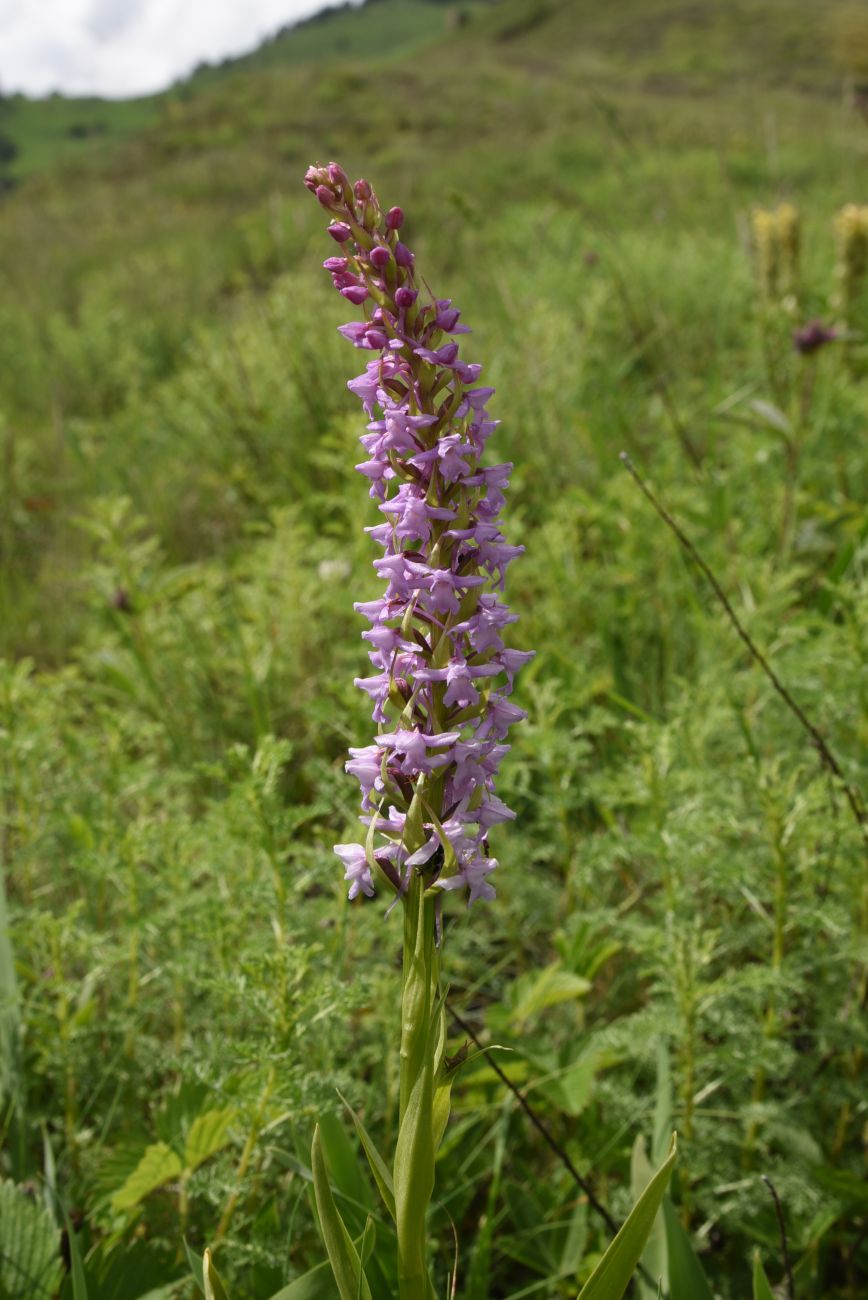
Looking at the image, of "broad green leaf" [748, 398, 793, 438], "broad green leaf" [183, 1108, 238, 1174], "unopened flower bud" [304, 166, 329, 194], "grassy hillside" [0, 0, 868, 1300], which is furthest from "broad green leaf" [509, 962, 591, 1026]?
"broad green leaf" [748, 398, 793, 438]

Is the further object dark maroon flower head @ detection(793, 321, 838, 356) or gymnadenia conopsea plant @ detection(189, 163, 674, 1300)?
dark maroon flower head @ detection(793, 321, 838, 356)

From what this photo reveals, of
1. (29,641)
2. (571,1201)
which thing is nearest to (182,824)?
(571,1201)

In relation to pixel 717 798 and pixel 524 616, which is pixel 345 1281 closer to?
pixel 717 798

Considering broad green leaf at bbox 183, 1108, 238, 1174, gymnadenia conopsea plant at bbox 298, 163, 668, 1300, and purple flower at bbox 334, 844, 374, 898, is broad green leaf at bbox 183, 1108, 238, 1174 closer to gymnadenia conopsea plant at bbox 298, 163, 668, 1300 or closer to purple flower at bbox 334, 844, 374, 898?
gymnadenia conopsea plant at bbox 298, 163, 668, 1300

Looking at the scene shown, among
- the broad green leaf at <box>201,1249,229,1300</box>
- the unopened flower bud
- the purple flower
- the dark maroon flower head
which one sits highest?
the unopened flower bud

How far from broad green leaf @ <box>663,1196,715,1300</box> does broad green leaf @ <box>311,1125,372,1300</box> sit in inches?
16.2

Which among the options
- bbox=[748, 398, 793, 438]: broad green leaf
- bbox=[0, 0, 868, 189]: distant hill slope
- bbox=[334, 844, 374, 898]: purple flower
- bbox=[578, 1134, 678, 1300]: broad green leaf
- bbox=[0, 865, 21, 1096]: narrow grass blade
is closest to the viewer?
bbox=[578, 1134, 678, 1300]: broad green leaf

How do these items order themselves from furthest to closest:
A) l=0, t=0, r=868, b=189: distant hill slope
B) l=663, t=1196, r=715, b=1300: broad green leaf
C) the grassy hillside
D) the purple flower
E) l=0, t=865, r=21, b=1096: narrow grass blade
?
l=0, t=0, r=868, b=189: distant hill slope
l=0, t=865, r=21, b=1096: narrow grass blade
the grassy hillside
l=663, t=1196, r=715, b=1300: broad green leaf
the purple flower

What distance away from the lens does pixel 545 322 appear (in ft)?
13.9

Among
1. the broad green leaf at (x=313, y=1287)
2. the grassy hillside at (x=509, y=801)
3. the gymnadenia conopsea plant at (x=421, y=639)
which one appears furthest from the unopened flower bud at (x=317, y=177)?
the broad green leaf at (x=313, y=1287)

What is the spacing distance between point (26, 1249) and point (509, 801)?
4.08 ft

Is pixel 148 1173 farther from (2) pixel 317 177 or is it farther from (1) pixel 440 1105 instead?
(2) pixel 317 177

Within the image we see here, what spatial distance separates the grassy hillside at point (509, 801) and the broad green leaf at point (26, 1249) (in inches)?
2.3

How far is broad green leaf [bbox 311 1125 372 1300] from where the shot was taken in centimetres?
88
